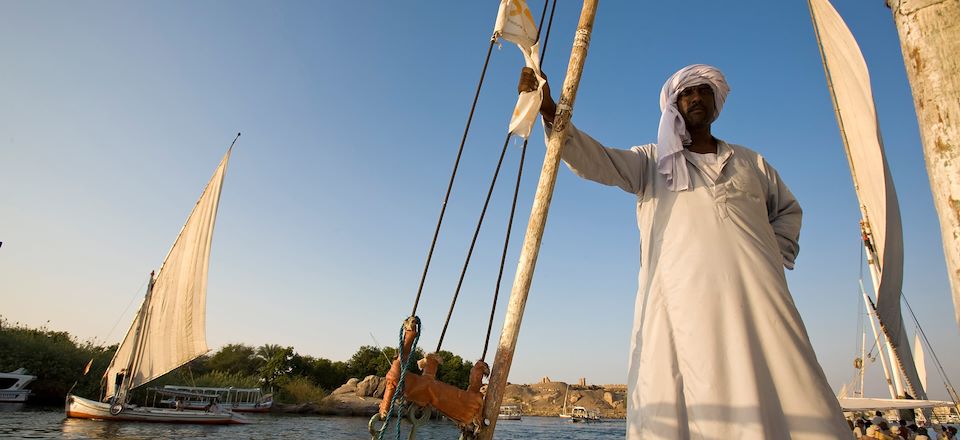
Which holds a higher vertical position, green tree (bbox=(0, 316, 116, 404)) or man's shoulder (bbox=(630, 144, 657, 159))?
man's shoulder (bbox=(630, 144, 657, 159))

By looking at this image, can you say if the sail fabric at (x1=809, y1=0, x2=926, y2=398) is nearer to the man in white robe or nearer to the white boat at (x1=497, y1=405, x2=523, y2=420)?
the man in white robe

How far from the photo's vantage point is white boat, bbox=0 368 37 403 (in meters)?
28.7

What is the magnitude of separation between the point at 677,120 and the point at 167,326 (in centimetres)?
2740

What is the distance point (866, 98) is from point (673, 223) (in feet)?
5.21

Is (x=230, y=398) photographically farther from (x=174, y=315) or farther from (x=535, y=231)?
(x=535, y=231)

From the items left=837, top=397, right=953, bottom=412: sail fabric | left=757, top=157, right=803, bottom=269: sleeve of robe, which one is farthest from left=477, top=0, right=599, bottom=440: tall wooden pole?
left=837, top=397, right=953, bottom=412: sail fabric

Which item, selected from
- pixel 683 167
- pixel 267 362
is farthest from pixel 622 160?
pixel 267 362

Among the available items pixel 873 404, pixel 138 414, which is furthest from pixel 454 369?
pixel 873 404

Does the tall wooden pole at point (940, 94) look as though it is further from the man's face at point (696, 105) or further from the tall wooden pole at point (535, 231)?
the tall wooden pole at point (535, 231)

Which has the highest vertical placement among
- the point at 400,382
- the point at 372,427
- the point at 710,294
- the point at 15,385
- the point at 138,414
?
the point at 710,294

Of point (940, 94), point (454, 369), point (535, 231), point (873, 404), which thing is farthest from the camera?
point (454, 369)

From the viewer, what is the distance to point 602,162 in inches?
76.3

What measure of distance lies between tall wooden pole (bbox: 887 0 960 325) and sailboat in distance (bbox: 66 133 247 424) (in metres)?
27.2

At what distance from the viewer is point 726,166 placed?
196cm
